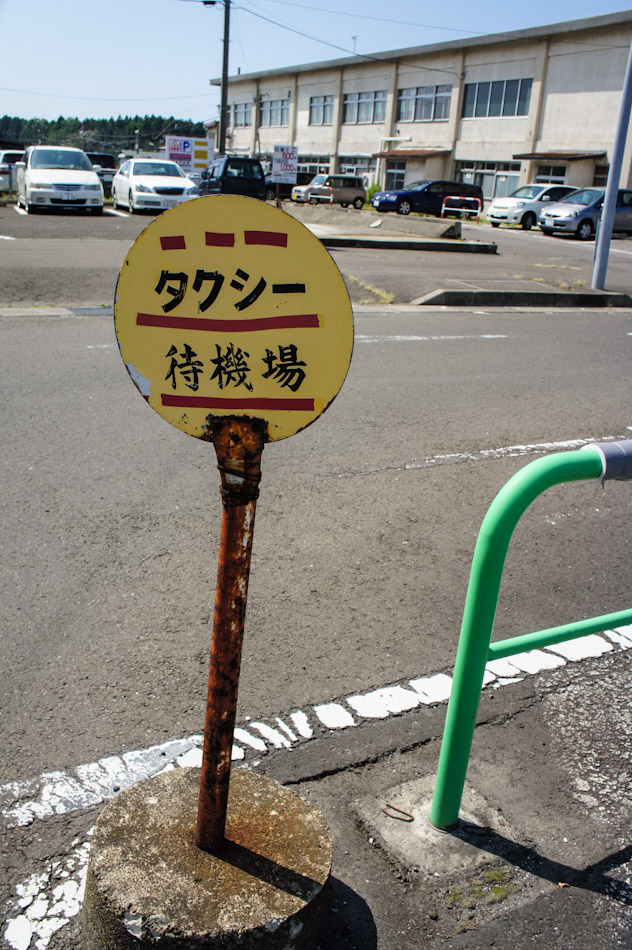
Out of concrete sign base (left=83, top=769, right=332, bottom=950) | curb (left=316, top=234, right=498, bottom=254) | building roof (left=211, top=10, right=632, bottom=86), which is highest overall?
building roof (left=211, top=10, right=632, bottom=86)

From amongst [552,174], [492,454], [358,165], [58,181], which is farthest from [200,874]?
[358,165]

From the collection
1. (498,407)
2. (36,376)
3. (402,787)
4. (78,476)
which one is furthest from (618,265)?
(402,787)

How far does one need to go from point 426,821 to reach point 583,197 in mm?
31458

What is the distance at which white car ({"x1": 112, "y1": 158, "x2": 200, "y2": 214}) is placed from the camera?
2153 centimetres

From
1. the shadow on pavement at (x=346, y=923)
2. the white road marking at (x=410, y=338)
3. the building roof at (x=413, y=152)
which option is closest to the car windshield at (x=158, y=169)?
the white road marking at (x=410, y=338)

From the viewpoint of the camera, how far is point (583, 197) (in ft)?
98.7

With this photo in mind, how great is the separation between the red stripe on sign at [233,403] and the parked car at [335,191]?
4006cm

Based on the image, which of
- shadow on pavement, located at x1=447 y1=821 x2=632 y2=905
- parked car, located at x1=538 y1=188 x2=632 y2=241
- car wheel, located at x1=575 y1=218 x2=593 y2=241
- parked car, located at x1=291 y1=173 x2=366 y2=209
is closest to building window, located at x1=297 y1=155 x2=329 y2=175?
parked car, located at x1=291 y1=173 x2=366 y2=209

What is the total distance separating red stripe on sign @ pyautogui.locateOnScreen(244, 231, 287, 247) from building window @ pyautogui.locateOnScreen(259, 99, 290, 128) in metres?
64.9

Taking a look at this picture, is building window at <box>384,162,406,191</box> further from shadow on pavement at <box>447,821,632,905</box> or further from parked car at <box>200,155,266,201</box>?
shadow on pavement at <box>447,821,632,905</box>

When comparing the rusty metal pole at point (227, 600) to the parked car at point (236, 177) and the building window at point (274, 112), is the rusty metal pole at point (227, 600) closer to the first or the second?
the parked car at point (236, 177)

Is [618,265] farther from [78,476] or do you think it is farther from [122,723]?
[122,723]

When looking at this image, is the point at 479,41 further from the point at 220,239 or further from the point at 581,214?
the point at 220,239

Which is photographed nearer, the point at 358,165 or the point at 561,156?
the point at 561,156
